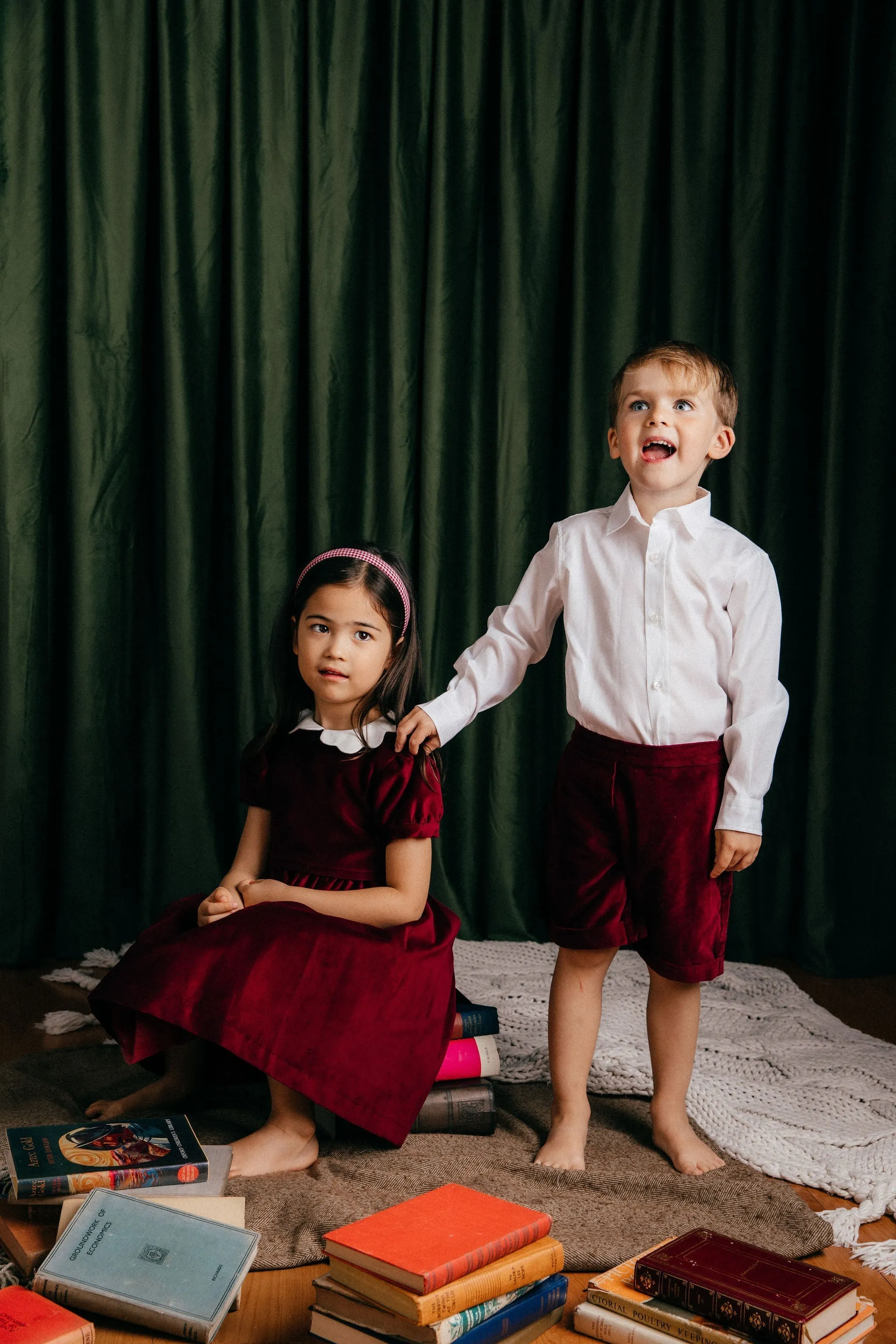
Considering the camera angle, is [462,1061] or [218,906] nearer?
[218,906]

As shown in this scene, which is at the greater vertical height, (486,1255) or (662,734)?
(662,734)

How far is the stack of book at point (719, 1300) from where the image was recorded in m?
1.16

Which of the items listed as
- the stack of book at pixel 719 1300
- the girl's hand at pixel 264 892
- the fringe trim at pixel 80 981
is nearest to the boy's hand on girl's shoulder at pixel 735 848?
the stack of book at pixel 719 1300

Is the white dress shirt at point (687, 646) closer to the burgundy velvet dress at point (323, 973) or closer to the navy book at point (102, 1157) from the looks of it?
the burgundy velvet dress at point (323, 973)

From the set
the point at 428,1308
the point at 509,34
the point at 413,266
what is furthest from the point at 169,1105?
the point at 509,34

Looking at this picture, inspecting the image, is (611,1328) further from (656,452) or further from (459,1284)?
(656,452)

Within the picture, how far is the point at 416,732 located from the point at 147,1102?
2.18 ft

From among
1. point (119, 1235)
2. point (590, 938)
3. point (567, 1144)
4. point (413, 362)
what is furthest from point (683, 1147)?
point (413, 362)

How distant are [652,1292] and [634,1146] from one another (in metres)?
0.47

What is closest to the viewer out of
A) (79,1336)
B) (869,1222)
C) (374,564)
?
(79,1336)

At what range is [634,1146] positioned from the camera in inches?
67.5

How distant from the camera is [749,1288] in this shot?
3.91ft

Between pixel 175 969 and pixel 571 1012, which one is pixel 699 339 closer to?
pixel 571 1012

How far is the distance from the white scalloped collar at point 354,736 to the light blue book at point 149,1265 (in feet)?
2.15
